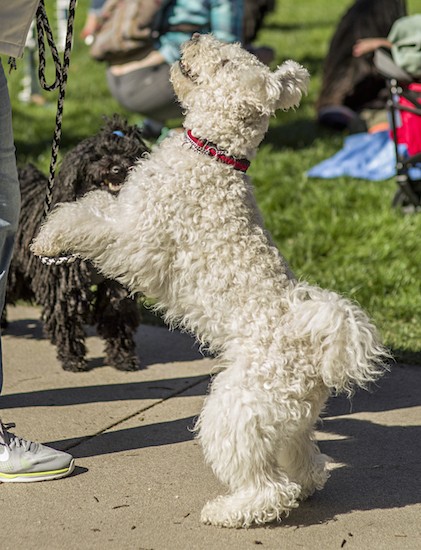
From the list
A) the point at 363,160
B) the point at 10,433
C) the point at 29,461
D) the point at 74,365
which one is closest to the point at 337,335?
the point at 29,461

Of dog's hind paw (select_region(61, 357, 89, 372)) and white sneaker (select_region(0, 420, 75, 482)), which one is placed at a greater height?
dog's hind paw (select_region(61, 357, 89, 372))

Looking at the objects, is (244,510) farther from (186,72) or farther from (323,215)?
(323,215)

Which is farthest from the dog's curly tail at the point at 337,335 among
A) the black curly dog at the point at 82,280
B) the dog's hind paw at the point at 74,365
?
the dog's hind paw at the point at 74,365

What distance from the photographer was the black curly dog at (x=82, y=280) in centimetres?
475

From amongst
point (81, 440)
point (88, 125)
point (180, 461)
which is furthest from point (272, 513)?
point (88, 125)

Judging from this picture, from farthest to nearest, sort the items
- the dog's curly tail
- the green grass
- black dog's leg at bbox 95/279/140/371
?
1. the green grass
2. black dog's leg at bbox 95/279/140/371
3. the dog's curly tail

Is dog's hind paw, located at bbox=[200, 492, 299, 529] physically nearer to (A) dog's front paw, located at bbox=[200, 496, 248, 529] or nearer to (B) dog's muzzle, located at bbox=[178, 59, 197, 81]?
(A) dog's front paw, located at bbox=[200, 496, 248, 529]

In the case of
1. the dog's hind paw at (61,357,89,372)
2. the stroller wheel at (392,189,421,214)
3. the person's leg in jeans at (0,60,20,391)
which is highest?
the person's leg in jeans at (0,60,20,391)

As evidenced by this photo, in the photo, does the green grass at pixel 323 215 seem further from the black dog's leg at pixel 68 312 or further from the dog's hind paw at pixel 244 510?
the dog's hind paw at pixel 244 510

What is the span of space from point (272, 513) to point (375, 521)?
17.2 inches

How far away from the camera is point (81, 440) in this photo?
13.8ft

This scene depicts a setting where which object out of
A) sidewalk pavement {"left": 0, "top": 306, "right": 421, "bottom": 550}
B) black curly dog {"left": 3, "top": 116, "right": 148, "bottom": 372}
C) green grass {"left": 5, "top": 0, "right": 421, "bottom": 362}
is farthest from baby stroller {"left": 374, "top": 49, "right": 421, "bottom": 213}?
black curly dog {"left": 3, "top": 116, "right": 148, "bottom": 372}

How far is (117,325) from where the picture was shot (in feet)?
16.9

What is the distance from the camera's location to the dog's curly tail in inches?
128
